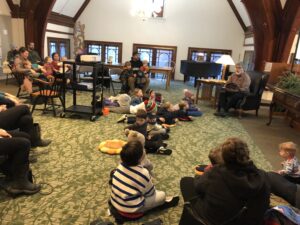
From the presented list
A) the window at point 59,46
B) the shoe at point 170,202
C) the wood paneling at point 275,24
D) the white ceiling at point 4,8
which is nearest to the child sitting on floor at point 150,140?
the shoe at point 170,202

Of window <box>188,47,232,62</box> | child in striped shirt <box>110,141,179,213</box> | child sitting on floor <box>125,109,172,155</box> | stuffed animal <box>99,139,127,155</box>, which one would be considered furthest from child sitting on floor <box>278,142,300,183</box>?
window <box>188,47,232,62</box>

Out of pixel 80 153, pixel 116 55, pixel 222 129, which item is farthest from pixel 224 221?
pixel 116 55

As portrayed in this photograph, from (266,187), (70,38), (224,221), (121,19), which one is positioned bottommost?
(224,221)

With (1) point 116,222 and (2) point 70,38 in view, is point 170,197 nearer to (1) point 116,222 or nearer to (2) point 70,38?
(1) point 116,222

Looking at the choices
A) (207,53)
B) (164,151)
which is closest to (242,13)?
(207,53)

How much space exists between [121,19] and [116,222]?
1028cm

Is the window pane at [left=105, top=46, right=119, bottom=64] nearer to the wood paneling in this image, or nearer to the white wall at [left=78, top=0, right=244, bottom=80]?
the white wall at [left=78, top=0, right=244, bottom=80]

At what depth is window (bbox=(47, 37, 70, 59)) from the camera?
9.78 metres

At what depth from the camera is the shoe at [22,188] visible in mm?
2316

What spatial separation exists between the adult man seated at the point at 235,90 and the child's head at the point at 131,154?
4078mm

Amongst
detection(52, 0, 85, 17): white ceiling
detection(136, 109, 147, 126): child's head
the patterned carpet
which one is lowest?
the patterned carpet

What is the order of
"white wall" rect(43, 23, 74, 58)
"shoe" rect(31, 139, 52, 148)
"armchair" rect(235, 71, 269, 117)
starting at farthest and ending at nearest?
"white wall" rect(43, 23, 74, 58) → "armchair" rect(235, 71, 269, 117) → "shoe" rect(31, 139, 52, 148)

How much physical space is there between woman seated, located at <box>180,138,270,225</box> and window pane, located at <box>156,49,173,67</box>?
10223 mm

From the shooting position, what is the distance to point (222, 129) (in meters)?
4.79
